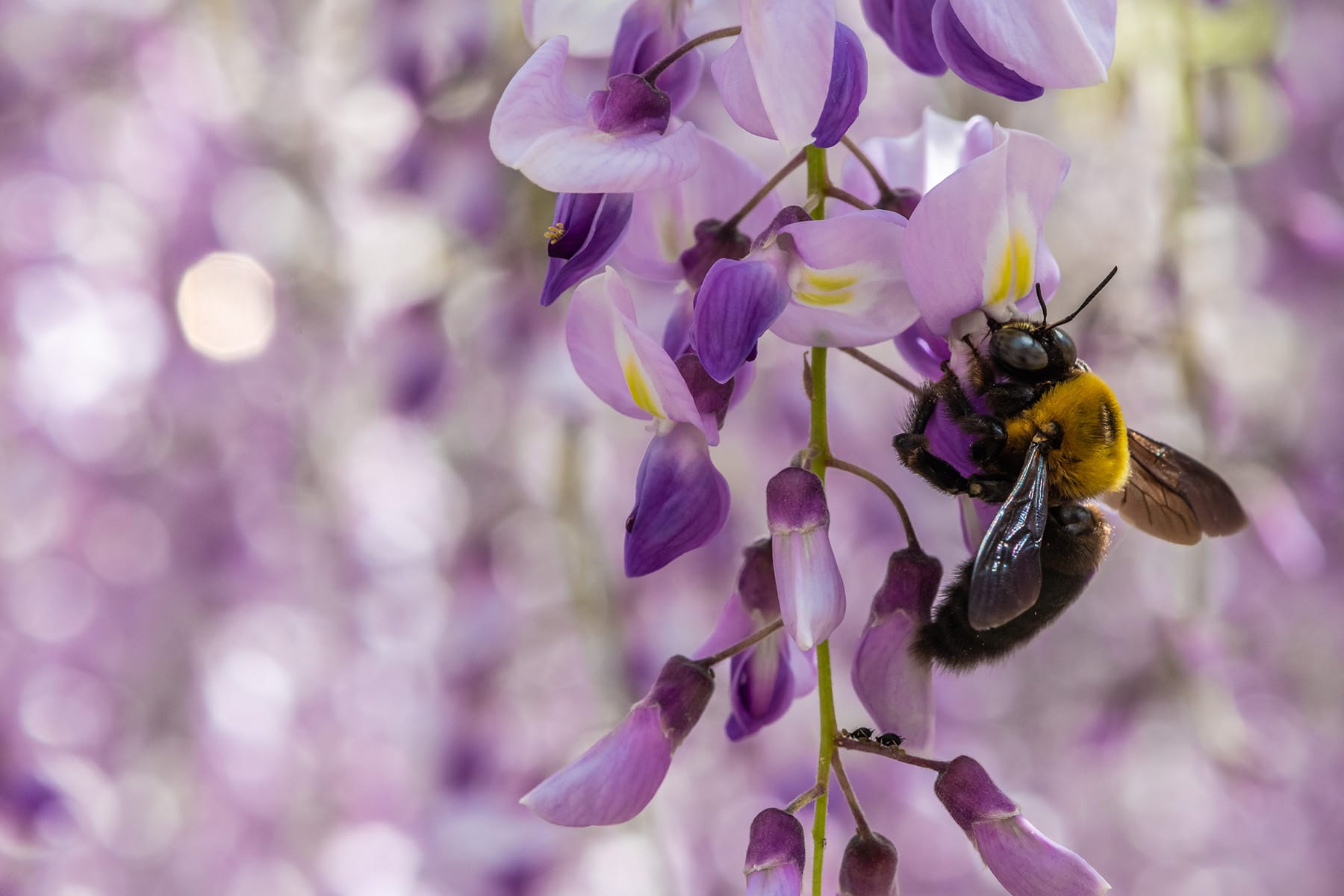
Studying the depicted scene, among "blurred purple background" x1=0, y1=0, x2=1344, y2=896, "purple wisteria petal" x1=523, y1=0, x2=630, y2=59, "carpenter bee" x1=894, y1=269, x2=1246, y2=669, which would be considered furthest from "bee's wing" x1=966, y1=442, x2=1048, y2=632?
"blurred purple background" x1=0, y1=0, x2=1344, y2=896

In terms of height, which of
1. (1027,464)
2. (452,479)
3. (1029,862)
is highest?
(452,479)

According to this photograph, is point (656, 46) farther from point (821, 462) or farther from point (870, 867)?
point (870, 867)

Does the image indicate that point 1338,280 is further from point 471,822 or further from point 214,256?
point 214,256

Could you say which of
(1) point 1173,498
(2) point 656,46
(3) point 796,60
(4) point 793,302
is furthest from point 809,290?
(1) point 1173,498

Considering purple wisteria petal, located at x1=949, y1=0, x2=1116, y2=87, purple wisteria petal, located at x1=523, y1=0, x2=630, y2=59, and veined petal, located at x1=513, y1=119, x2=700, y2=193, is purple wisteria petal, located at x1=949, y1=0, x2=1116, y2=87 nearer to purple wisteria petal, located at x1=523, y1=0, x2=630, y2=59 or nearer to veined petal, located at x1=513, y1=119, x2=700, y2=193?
veined petal, located at x1=513, y1=119, x2=700, y2=193

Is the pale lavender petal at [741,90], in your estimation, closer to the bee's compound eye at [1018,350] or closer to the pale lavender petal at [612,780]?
→ the bee's compound eye at [1018,350]

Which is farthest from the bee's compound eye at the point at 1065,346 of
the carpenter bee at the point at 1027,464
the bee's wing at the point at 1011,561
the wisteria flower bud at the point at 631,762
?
the wisteria flower bud at the point at 631,762
